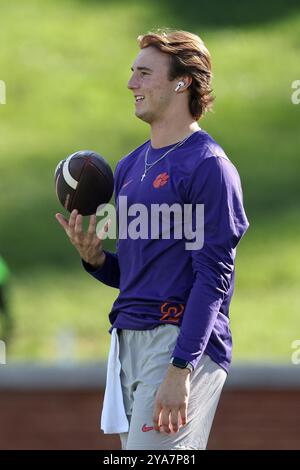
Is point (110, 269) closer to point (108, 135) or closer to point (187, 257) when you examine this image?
point (187, 257)

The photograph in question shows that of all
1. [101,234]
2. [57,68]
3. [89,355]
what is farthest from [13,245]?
[101,234]

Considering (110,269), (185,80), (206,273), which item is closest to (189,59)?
(185,80)

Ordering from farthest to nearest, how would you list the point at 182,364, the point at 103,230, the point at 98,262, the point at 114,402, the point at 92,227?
the point at 98,262, the point at 103,230, the point at 92,227, the point at 114,402, the point at 182,364

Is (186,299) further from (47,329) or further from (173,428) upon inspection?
(47,329)

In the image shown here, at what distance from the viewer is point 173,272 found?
467cm

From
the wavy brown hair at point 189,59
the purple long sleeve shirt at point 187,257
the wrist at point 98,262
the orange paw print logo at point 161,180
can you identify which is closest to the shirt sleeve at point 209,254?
the purple long sleeve shirt at point 187,257

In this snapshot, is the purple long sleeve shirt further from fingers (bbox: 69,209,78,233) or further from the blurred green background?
the blurred green background

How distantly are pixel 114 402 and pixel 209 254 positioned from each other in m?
0.72

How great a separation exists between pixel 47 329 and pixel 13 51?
893 cm

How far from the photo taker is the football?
17.0 feet

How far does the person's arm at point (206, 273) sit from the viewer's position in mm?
4484

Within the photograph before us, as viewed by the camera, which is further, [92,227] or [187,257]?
[92,227]

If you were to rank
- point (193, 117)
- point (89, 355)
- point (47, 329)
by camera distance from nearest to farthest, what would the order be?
point (193, 117)
point (89, 355)
point (47, 329)
